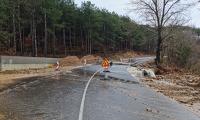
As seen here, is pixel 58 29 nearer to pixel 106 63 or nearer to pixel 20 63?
pixel 20 63

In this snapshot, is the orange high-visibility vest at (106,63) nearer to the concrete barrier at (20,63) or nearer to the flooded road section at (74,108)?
the concrete barrier at (20,63)

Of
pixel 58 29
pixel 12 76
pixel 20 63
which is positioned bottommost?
pixel 12 76

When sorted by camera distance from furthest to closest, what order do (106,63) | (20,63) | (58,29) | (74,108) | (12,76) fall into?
(58,29) < (20,63) < (106,63) < (12,76) < (74,108)

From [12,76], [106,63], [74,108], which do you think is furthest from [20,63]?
[74,108]

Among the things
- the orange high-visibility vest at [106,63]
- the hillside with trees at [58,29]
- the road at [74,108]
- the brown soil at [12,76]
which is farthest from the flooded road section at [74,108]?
the hillside with trees at [58,29]

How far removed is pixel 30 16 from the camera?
94.2 metres

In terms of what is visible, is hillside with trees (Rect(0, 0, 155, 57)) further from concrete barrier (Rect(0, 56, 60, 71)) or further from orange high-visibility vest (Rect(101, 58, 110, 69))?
orange high-visibility vest (Rect(101, 58, 110, 69))

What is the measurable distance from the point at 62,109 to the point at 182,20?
48.4m

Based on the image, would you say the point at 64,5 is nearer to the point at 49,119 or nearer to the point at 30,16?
the point at 30,16

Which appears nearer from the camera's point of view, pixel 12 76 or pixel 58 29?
pixel 12 76

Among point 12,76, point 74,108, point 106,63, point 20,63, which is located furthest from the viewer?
point 20,63

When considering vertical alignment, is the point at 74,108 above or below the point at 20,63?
below

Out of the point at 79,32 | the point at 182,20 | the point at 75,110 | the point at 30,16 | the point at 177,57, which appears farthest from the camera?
the point at 79,32

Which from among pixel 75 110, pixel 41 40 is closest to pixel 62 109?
pixel 75 110
